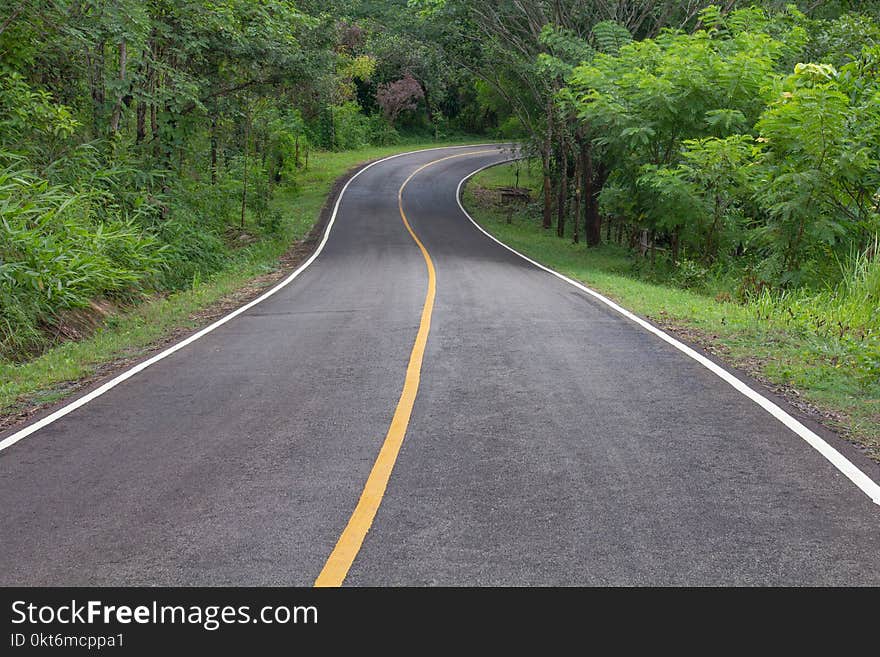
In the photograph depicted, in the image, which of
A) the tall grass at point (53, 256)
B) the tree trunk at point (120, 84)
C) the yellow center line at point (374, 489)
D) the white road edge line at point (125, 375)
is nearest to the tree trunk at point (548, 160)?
the white road edge line at point (125, 375)

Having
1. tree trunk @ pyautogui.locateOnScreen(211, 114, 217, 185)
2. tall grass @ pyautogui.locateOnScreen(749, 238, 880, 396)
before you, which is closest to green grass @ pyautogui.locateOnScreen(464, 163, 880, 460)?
tall grass @ pyautogui.locateOnScreen(749, 238, 880, 396)

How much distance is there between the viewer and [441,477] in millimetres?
5309

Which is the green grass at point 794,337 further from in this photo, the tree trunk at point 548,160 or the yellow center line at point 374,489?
the tree trunk at point 548,160

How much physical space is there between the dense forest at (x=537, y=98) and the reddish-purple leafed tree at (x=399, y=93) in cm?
3046

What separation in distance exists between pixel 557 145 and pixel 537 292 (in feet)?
69.3

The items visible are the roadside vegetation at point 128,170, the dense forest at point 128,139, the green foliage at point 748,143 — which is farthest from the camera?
the green foliage at point 748,143

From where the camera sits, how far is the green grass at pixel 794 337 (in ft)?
23.6

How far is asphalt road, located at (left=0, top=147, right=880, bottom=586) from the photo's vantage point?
4.12 metres

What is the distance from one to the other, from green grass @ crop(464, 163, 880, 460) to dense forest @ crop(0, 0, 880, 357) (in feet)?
3.51

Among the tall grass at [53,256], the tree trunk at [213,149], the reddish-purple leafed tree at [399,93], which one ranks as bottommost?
the tall grass at [53,256]

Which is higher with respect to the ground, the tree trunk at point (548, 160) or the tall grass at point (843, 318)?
the tree trunk at point (548, 160)

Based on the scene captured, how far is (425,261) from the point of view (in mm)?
20531
